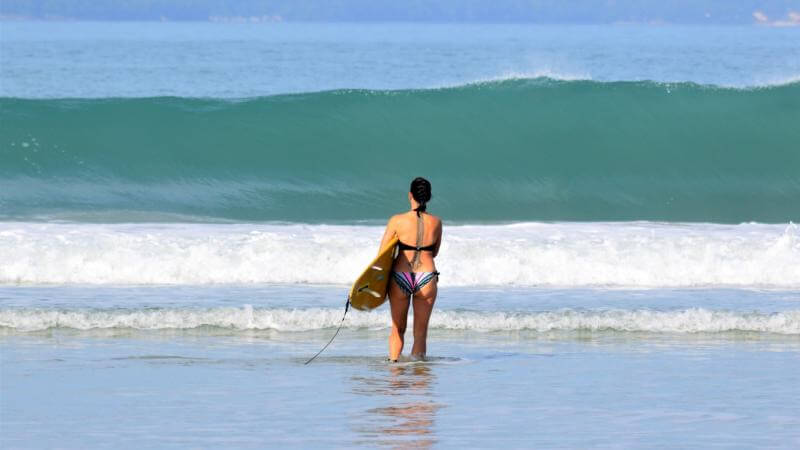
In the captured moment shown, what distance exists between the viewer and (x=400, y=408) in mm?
6996

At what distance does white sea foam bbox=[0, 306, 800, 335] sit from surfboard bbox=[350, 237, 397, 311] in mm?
1439

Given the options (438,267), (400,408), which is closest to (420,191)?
(400,408)

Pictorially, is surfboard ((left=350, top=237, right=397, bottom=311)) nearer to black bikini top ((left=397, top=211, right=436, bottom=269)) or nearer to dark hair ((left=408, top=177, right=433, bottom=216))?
black bikini top ((left=397, top=211, right=436, bottom=269))

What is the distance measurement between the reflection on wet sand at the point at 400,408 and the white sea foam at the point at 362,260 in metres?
3.64

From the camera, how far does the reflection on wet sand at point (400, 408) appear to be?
632 cm

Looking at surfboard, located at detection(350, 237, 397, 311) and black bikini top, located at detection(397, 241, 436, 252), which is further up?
black bikini top, located at detection(397, 241, 436, 252)

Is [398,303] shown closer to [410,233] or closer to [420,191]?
[410,233]

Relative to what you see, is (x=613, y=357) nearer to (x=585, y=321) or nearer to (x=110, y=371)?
(x=585, y=321)

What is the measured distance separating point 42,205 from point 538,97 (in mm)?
8234

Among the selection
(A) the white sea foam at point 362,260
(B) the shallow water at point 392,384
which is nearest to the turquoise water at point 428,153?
(A) the white sea foam at point 362,260

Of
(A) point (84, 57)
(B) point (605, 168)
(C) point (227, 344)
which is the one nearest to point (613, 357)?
(C) point (227, 344)

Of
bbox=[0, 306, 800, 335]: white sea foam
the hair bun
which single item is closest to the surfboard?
the hair bun

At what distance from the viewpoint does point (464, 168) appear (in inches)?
779

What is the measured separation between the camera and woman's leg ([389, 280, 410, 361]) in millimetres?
8250
